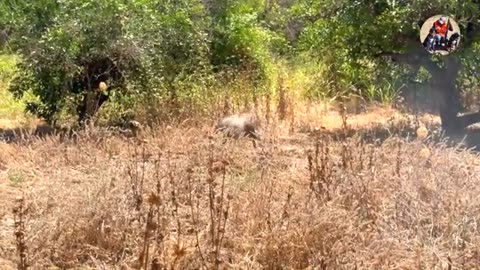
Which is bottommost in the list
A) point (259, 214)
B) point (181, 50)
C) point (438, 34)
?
point (259, 214)

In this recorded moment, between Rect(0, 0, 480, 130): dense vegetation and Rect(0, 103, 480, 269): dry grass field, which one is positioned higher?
Rect(0, 0, 480, 130): dense vegetation

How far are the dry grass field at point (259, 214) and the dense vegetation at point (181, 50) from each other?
114 inches

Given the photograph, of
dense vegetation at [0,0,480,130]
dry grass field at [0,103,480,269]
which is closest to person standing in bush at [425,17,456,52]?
dense vegetation at [0,0,480,130]

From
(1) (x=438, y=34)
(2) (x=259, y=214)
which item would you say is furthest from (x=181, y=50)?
(2) (x=259, y=214)

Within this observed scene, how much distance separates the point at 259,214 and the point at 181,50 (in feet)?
17.6

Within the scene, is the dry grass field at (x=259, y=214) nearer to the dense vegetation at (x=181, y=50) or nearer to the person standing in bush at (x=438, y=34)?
the dense vegetation at (x=181, y=50)

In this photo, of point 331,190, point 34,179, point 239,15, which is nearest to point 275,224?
point 331,190

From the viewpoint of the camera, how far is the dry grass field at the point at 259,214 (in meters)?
4.12

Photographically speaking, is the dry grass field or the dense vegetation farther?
the dense vegetation

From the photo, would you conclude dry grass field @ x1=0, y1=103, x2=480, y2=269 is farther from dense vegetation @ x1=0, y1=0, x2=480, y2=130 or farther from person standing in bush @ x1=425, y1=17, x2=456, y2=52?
person standing in bush @ x1=425, y1=17, x2=456, y2=52

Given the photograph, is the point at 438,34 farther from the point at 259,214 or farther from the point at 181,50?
the point at 259,214

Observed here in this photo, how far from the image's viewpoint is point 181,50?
9570mm

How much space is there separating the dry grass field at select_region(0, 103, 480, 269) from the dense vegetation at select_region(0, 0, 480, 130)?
2903 mm

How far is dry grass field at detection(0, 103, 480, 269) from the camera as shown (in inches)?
162
